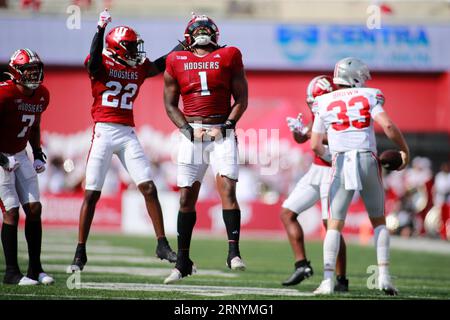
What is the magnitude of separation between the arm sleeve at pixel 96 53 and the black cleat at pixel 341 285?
10.5 feet

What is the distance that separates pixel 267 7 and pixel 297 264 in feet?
68.2

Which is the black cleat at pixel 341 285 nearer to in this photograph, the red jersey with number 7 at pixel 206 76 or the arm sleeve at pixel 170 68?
the red jersey with number 7 at pixel 206 76

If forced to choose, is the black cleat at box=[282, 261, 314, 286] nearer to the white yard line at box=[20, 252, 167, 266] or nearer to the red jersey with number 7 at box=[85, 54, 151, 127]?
the red jersey with number 7 at box=[85, 54, 151, 127]

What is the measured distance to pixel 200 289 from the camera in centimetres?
846

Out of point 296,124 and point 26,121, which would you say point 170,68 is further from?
point 296,124

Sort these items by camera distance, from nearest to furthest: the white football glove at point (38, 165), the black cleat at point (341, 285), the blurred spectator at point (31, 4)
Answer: the black cleat at point (341, 285) → the white football glove at point (38, 165) → the blurred spectator at point (31, 4)

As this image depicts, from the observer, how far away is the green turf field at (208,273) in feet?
26.0

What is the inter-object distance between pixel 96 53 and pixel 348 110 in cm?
245

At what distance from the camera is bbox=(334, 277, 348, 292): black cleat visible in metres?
8.78

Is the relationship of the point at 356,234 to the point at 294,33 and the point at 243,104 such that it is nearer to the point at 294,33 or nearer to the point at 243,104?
the point at 294,33

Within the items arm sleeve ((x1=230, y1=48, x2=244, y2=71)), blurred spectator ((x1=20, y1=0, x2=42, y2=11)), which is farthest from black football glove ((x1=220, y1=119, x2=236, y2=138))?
blurred spectator ((x1=20, y1=0, x2=42, y2=11))

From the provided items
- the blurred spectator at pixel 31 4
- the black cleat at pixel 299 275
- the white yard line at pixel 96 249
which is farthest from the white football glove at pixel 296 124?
the blurred spectator at pixel 31 4

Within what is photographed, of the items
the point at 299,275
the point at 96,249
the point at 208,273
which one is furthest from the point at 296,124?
the point at 96,249
